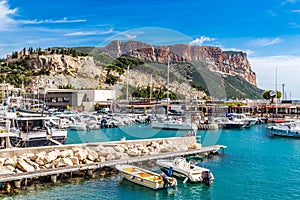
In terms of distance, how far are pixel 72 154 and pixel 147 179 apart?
18.0 feet

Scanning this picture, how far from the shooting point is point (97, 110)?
222 feet

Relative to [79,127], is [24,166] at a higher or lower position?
higher

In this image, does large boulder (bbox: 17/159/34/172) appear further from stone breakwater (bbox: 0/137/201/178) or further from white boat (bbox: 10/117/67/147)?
white boat (bbox: 10/117/67/147)

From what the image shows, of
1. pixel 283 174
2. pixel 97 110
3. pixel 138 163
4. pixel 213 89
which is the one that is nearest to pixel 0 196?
pixel 138 163

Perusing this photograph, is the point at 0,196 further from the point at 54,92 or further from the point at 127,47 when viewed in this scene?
the point at 54,92

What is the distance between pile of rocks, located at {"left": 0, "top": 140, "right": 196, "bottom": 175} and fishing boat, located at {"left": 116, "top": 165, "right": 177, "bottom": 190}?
9.03 feet

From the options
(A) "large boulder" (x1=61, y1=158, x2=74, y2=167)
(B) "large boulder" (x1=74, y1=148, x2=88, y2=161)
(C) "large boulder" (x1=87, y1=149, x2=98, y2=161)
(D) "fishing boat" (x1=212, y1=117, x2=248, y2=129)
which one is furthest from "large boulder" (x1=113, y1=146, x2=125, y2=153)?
(D) "fishing boat" (x1=212, y1=117, x2=248, y2=129)

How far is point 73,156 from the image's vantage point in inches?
760

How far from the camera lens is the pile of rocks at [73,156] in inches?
682

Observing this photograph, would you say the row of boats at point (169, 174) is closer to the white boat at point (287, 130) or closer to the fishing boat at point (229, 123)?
the white boat at point (287, 130)

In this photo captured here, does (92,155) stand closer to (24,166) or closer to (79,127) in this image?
(24,166)

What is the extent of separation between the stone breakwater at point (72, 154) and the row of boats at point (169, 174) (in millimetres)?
2405

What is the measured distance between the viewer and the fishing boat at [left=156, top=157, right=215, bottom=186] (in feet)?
57.0

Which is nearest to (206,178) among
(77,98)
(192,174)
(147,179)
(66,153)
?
(192,174)
